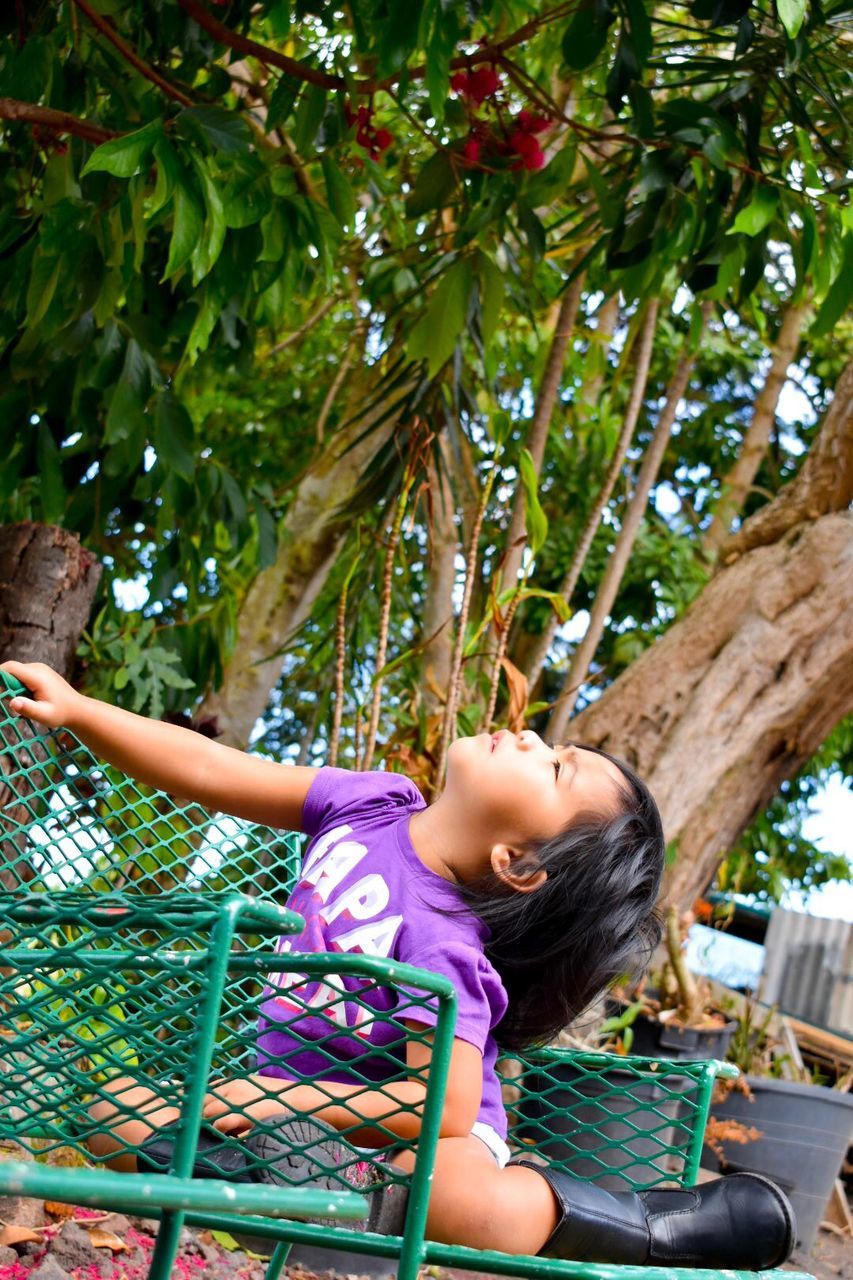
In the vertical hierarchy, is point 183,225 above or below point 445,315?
below

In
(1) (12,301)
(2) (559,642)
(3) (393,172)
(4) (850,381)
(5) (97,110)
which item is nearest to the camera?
(1) (12,301)

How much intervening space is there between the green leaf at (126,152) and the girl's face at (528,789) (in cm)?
77

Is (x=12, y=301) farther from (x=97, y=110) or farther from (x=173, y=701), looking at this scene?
(x=173, y=701)

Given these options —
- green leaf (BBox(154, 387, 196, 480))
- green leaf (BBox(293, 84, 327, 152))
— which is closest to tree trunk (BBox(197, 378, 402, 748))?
green leaf (BBox(154, 387, 196, 480))

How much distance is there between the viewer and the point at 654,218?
6.41ft

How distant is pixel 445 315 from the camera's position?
2.05 m

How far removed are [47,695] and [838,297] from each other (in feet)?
3.76

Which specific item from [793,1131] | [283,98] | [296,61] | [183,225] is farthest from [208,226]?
[793,1131]

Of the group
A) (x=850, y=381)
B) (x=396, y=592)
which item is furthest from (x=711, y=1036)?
(x=850, y=381)

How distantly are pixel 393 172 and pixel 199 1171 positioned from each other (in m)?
4.39

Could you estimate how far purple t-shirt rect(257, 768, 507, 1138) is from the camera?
3.71 feet

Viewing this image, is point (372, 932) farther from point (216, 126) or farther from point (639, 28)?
point (639, 28)

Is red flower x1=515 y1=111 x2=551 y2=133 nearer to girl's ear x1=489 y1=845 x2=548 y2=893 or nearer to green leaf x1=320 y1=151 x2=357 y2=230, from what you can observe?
green leaf x1=320 y1=151 x2=357 y2=230

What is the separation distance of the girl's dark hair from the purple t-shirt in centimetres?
3
